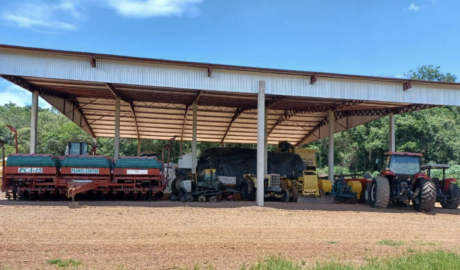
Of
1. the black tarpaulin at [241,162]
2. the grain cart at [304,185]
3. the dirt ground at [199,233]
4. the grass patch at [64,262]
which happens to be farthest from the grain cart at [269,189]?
the grass patch at [64,262]

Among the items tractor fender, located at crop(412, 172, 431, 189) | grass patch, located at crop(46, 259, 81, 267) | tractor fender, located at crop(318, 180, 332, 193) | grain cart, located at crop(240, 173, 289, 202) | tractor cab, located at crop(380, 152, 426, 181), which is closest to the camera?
grass patch, located at crop(46, 259, 81, 267)

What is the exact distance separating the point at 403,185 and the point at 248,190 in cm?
695

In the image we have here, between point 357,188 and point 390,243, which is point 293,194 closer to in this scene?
point 357,188

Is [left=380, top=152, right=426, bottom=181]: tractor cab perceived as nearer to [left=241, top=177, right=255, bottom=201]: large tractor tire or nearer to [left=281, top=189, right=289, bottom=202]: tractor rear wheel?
[left=281, top=189, right=289, bottom=202]: tractor rear wheel

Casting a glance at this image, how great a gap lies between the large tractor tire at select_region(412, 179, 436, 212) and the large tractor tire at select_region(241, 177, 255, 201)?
721 cm

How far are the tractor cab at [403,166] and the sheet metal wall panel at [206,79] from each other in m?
3.18

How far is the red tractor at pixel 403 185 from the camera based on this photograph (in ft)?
53.1

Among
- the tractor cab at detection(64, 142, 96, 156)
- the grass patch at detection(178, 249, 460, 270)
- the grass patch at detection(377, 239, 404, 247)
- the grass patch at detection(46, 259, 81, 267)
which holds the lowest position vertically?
the grass patch at detection(377, 239, 404, 247)

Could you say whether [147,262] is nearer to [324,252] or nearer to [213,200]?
[324,252]

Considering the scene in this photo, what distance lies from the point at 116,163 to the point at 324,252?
37.1 feet

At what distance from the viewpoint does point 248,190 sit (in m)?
20.0

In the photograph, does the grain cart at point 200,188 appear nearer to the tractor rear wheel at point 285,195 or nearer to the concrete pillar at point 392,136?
the tractor rear wheel at point 285,195

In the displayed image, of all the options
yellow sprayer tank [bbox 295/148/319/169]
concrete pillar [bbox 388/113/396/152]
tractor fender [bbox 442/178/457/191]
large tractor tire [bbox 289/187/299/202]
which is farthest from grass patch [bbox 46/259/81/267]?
concrete pillar [bbox 388/113/396/152]

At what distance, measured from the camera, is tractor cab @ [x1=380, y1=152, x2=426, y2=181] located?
1709cm
